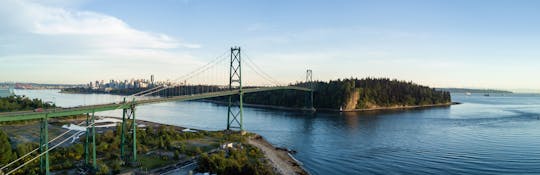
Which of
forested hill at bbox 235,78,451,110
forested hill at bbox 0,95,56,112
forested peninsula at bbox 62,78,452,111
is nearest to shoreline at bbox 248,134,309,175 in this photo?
forested hill at bbox 0,95,56,112

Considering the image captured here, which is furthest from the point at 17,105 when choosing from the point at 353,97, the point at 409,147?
the point at 353,97

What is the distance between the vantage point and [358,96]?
281 ft

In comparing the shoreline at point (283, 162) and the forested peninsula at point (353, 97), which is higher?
the forested peninsula at point (353, 97)

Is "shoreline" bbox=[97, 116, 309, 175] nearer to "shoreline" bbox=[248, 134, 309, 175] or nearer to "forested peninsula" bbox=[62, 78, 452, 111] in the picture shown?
"shoreline" bbox=[248, 134, 309, 175]

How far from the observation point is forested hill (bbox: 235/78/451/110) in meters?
83.1

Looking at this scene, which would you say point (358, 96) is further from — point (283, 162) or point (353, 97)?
point (283, 162)

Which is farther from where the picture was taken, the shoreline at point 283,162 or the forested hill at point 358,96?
the forested hill at point 358,96

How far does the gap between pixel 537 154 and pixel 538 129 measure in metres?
19.7

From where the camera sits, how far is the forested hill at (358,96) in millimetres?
83125

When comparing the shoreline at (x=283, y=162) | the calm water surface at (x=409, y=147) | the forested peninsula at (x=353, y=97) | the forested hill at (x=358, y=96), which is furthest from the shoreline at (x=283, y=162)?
the forested hill at (x=358, y=96)

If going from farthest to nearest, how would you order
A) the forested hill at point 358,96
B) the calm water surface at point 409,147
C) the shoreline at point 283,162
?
the forested hill at point 358,96 → the calm water surface at point 409,147 → the shoreline at point 283,162

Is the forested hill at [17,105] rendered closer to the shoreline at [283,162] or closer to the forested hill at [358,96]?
the shoreline at [283,162]

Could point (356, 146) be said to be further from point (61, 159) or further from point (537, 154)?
point (61, 159)

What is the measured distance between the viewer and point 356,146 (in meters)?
33.8
